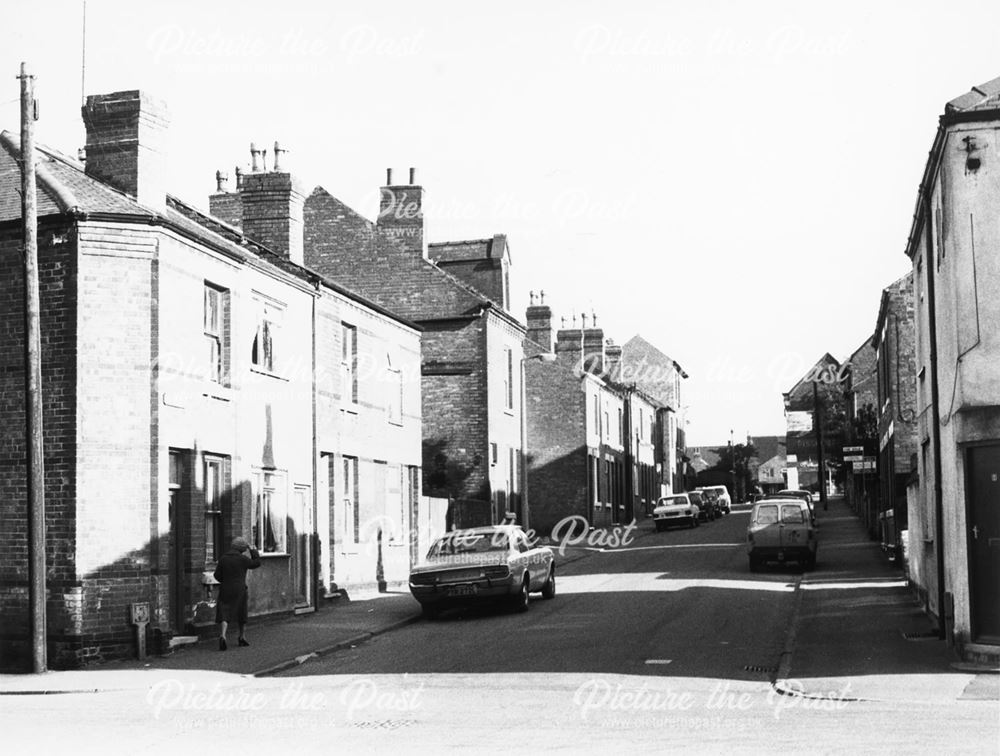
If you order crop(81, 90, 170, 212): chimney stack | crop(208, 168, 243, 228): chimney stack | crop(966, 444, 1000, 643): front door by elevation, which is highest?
crop(208, 168, 243, 228): chimney stack

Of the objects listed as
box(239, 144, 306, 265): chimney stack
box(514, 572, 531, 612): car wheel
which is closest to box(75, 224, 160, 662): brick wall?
box(514, 572, 531, 612): car wheel

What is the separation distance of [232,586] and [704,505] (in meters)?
44.9

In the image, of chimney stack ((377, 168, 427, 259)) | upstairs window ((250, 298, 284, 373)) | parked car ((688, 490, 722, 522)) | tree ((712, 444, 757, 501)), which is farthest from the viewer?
tree ((712, 444, 757, 501))

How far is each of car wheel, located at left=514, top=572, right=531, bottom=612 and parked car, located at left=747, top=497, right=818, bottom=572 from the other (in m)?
9.36

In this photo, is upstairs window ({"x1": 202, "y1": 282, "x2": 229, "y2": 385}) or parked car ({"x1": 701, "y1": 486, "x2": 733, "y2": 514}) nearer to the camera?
upstairs window ({"x1": 202, "y1": 282, "x2": 229, "y2": 385})

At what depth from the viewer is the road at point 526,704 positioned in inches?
429

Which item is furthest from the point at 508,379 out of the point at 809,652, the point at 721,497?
the point at 721,497

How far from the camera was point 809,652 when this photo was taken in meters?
17.2

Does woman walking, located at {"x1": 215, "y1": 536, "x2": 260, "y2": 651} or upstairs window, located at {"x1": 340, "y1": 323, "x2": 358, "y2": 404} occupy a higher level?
upstairs window, located at {"x1": 340, "y1": 323, "x2": 358, "y2": 404}

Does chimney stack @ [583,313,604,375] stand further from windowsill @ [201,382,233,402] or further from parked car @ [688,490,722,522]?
windowsill @ [201,382,233,402]

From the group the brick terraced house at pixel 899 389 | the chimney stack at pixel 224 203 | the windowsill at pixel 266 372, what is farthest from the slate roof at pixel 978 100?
the chimney stack at pixel 224 203

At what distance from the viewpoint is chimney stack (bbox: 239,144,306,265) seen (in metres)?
27.0

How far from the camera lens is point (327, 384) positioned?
26.1m

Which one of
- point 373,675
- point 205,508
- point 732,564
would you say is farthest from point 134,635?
point 732,564
